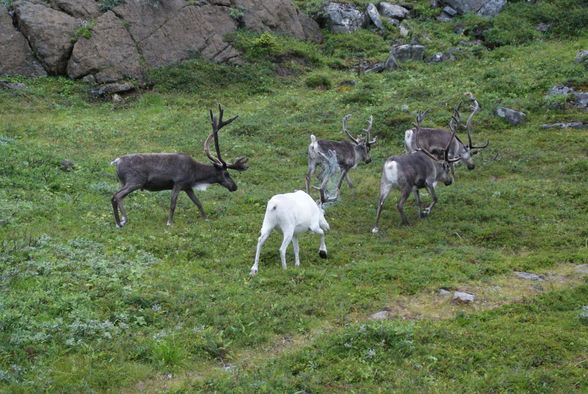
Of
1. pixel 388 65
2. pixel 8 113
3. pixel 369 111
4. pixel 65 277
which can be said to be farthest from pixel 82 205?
pixel 388 65

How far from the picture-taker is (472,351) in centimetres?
788

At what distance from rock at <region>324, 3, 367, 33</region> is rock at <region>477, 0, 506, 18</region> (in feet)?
25.7

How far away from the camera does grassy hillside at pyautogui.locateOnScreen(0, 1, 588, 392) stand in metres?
7.38

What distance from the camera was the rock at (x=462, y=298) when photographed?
9.77 m

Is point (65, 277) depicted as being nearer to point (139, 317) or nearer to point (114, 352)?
point (139, 317)

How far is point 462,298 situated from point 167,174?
Answer: 8.19 m

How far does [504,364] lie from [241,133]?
58.3ft

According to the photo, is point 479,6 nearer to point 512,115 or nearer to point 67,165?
point 512,115

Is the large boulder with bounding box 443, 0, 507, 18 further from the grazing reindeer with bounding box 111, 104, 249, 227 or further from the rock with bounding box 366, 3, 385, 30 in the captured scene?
the grazing reindeer with bounding box 111, 104, 249, 227

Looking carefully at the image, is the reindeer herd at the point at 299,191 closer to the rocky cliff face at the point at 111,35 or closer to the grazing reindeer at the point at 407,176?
the grazing reindeer at the point at 407,176

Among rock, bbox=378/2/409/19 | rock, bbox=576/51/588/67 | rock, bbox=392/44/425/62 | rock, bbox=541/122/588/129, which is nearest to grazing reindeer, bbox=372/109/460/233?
rock, bbox=541/122/588/129

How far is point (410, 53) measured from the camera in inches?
1261

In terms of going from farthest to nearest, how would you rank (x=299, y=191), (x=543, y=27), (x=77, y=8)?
(x=543, y=27), (x=77, y=8), (x=299, y=191)

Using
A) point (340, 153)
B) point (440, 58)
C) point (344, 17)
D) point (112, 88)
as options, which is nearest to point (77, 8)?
point (112, 88)
